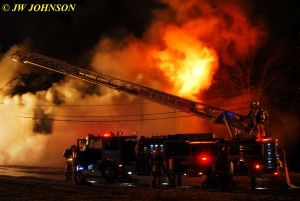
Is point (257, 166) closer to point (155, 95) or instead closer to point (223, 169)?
point (223, 169)

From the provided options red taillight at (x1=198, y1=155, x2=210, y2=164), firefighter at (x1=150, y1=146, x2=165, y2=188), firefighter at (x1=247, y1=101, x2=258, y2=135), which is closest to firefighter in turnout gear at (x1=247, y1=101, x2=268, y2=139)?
firefighter at (x1=247, y1=101, x2=258, y2=135)

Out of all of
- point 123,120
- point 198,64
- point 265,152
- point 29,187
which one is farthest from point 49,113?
point 265,152

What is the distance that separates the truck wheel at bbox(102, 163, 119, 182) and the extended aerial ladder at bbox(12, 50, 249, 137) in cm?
Result: 396

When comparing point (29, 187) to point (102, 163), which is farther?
point (102, 163)

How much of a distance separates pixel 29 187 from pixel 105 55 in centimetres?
1849

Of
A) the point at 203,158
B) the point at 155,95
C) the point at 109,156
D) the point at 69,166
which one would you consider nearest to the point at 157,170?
the point at 203,158

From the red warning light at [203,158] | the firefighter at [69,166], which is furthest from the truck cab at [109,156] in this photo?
the red warning light at [203,158]

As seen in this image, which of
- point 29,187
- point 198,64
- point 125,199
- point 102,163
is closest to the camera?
point 125,199

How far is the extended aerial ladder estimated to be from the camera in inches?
691

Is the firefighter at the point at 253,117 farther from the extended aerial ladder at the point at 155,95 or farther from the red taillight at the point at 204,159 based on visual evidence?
the red taillight at the point at 204,159

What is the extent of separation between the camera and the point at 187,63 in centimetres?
2639

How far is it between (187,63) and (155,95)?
6709 mm

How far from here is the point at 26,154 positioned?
3438 cm

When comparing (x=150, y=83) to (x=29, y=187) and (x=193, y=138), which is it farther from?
(x=29, y=187)
